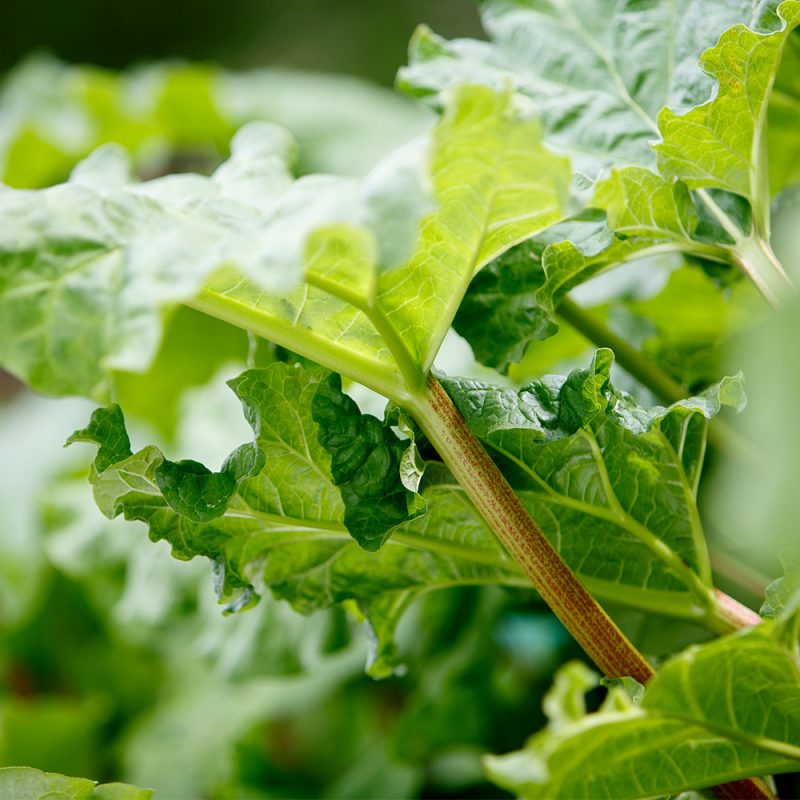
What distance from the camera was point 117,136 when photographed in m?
1.44

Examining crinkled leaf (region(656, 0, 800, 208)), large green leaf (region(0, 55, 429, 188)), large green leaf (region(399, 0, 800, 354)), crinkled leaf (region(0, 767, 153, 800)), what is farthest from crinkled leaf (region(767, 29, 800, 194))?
large green leaf (region(0, 55, 429, 188))

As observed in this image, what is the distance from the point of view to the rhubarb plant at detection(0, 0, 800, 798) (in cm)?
32

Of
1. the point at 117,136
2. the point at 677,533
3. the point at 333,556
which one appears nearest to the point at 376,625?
the point at 333,556

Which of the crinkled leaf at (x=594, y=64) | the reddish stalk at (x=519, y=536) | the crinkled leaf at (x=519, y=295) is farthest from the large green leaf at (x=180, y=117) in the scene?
the reddish stalk at (x=519, y=536)

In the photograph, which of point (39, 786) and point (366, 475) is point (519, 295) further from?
point (39, 786)

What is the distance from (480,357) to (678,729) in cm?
20

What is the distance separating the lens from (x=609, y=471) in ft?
1.45

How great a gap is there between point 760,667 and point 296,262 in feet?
0.69

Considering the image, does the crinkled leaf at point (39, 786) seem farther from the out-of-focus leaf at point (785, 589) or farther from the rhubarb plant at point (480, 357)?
the out-of-focus leaf at point (785, 589)

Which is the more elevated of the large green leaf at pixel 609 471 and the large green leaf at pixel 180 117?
the large green leaf at pixel 609 471

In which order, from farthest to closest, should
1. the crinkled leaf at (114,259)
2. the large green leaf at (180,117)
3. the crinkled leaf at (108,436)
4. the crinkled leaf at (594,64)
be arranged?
the large green leaf at (180,117) → the crinkled leaf at (594,64) → the crinkled leaf at (108,436) → the crinkled leaf at (114,259)

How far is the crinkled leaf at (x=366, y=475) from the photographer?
399mm

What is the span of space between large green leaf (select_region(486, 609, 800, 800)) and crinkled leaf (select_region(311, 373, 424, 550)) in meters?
0.10

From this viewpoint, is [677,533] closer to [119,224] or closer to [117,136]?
[119,224]
